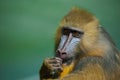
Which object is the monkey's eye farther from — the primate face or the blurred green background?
the blurred green background

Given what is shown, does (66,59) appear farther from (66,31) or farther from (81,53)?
(66,31)

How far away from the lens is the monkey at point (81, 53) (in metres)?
2.26

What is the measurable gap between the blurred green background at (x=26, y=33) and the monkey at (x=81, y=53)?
11.3 inches

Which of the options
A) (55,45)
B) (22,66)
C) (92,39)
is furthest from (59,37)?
(22,66)

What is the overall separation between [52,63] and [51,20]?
0.66 metres

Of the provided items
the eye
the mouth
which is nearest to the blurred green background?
the eye

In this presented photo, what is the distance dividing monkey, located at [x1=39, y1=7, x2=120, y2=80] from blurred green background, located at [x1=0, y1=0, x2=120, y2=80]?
0.29 metres

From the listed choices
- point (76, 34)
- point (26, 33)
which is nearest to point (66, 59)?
point (76, 34)

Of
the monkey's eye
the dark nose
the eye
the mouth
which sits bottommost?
the mouth

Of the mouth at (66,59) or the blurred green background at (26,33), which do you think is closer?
the mouth at (66,59)

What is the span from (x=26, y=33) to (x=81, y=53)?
1.82ft

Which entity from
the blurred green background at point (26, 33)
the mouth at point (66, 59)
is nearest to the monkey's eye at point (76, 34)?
the mouth at point (66, 59)

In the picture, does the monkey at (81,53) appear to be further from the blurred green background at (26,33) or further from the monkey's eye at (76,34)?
the blurred green background at (26,33)

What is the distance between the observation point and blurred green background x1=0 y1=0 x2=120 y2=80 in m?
2.73
